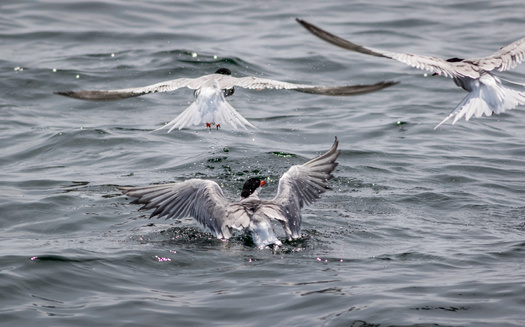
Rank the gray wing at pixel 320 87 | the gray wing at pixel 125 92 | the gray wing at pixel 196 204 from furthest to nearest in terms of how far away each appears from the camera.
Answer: the gray wing at pixel 125 92, the gray wing at pixel 196 204, the gray wing at pixel 320 87

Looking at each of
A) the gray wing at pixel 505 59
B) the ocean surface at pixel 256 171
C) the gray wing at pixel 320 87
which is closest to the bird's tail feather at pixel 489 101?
the gray wing at pixel 505 59

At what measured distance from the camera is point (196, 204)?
28.0ft

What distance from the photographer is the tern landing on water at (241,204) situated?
810 cm

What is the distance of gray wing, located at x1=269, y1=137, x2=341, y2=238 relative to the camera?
27.3ft

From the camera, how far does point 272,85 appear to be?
9539 millimetres

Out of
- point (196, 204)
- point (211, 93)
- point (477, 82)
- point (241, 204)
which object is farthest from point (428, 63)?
point (196, 204)

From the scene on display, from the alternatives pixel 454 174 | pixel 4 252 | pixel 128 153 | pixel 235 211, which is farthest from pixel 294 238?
pixel 128 153

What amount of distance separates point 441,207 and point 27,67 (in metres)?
10.6

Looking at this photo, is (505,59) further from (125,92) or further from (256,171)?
(125,92)

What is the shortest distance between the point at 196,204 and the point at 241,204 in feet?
1.75

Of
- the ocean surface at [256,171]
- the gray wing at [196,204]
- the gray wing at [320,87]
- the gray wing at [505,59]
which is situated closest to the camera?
the ocean surface at [256,171]

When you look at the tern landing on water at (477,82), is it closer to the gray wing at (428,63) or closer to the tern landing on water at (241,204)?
the gray wing at (428,63)

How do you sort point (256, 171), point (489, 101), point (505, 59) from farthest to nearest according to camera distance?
point (256, 171) → point (505, 59) → point (489, 101)

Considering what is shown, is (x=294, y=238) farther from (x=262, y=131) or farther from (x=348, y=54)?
(x=348, y=54)
